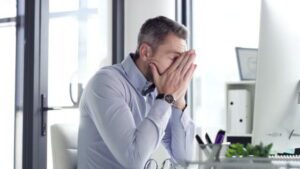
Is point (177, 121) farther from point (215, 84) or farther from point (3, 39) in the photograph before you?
point (215, 84)

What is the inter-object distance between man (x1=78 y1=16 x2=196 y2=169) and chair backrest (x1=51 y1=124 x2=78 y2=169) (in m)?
0.04

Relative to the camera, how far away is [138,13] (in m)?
3.40

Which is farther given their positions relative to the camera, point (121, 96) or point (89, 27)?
point (89, 27)

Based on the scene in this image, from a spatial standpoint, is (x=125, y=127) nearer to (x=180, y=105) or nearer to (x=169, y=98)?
(x=169, y=98)

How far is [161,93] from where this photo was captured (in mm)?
1402

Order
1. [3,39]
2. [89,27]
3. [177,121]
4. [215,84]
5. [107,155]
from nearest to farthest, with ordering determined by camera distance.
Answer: [107,155] < [177,121] < [3,39] < [89,27] < [215,84]

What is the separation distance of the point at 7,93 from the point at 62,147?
1141 millimetres

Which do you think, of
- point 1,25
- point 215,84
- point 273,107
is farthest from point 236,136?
point 1,25

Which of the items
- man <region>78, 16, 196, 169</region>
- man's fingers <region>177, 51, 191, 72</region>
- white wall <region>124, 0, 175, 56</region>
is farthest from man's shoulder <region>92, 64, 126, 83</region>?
white wall <region>124, 0, 175, 56</region>

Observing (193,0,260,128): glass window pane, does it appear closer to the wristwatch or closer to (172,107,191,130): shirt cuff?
(172,107,191,130): shirt cuff

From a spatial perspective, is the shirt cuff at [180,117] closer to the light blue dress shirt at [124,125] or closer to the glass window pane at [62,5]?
the light blue dress shirt at [124,125]

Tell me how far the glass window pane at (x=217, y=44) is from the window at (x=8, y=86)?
4.69ft

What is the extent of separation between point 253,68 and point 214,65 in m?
0.47

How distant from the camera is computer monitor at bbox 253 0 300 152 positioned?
134 cm
